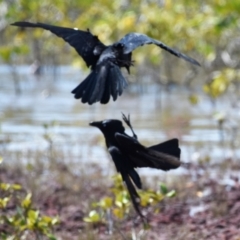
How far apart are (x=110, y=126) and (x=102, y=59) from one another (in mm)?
326

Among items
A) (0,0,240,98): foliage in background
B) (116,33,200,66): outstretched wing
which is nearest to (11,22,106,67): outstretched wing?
(116,33,200,66): outstretched wing

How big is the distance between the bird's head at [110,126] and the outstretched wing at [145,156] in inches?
4.4

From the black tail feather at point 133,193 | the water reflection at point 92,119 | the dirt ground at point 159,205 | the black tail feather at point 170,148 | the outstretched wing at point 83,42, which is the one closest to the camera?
the black tail feather at point 133,193

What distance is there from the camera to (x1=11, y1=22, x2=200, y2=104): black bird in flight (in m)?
3.04

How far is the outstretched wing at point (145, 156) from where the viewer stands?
2957mm

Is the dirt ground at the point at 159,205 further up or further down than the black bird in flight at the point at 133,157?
Result: further down

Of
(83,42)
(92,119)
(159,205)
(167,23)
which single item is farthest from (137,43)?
(92,119)

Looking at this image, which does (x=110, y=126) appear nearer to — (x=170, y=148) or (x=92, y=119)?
(x=170, y=148)

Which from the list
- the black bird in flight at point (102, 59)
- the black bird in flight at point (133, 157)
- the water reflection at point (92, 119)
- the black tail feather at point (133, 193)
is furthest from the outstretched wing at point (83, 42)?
the water reflection at point (92, 119)

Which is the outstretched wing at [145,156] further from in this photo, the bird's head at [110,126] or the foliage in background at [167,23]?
the foliage in background at [167,23]

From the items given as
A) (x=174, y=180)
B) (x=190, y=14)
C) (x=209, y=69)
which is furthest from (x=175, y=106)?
(x=174, y=180)

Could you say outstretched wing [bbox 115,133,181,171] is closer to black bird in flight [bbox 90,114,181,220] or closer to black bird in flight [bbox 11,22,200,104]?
black bird in flight [bbox 90,114,181,220]

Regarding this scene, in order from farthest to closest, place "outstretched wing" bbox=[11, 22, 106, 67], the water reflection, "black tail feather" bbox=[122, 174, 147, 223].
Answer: the water reflection → "outstretched wing" bbox=[11, 22, 106, 67] → "black tail feather" bbox=[122, 174, 147, 223]

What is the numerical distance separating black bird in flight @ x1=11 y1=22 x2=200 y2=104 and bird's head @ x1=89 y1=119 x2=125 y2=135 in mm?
116
